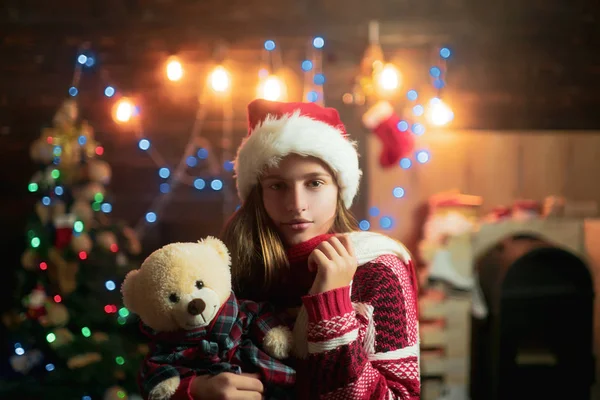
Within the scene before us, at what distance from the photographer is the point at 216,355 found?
103 cm

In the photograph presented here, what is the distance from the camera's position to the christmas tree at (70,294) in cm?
265

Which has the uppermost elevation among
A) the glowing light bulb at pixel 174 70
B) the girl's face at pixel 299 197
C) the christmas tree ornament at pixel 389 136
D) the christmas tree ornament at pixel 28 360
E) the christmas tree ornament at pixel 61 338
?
the glowing light bulb at pixel 174 70

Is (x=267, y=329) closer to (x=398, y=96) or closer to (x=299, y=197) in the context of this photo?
(x=299, y=197)

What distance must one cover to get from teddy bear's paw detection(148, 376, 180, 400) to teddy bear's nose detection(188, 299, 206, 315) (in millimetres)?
130

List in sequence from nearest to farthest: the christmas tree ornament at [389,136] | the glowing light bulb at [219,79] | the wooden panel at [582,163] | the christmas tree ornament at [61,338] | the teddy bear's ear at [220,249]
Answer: the teddy bear's ear at [220,249] < the christmas tree ornament at [61,338] < the christmas tree ornament at [389,136] < the glowing light bulb at [219,79] < the wooden panel at [582,163]

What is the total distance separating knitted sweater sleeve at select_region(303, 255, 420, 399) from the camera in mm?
954

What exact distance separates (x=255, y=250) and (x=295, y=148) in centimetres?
23

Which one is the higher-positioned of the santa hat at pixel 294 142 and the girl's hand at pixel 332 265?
the santa hat at pixel 294 142

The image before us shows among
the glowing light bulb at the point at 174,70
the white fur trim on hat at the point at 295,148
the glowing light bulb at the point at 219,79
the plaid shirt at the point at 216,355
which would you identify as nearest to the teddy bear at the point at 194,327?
the plaid shirt at the point at 216,355

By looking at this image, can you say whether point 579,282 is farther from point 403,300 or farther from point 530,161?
point 403,300

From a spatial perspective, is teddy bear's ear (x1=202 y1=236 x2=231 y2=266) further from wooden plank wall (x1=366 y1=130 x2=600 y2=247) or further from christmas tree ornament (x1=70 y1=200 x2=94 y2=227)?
wooden plank wall (x1=366 y1=130 x2=600 y2=247)

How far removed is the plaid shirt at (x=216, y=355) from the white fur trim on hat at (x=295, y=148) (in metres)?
0.33

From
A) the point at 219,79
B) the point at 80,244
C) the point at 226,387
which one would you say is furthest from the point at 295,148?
the point at 219,79

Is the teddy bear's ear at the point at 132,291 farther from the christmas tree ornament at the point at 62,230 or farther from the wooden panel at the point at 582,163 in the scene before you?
the wooden panel at the point at 582,163
